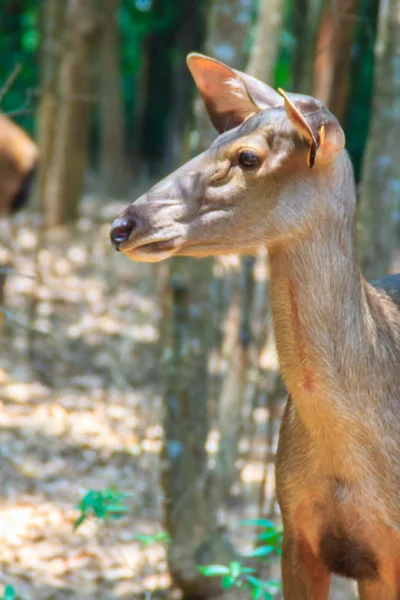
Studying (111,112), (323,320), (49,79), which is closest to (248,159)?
(323,320)

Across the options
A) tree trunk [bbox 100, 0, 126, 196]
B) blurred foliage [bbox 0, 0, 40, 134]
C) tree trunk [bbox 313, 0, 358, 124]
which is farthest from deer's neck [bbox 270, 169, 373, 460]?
blurred foliage [bbox 0, 0, 40, 134]

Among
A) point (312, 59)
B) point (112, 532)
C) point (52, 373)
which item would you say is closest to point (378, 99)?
point (312, 59)

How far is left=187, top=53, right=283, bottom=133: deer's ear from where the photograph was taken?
11.3ft

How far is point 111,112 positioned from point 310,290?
14289 millimetres

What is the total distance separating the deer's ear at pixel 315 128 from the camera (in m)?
2.91

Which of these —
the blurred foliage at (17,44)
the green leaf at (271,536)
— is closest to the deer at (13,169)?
the green leaf at (271,536)

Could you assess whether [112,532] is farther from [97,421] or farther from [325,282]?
[325,282]

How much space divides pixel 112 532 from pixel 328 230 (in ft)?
12.4

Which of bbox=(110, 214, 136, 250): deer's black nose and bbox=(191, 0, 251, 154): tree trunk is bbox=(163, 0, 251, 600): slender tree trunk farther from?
bbox=(110, 214, 136, 250): deer's black nose

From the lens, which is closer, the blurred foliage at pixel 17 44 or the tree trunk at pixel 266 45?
the tree trunk at pixel 266 45

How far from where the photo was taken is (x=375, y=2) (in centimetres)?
690

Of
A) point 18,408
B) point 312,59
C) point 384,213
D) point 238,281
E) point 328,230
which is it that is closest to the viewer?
point 328,230

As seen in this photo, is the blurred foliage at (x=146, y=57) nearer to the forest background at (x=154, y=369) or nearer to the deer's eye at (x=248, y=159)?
the forest background at (x=154, y=369)

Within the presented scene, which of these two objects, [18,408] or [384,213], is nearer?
[384,213]
